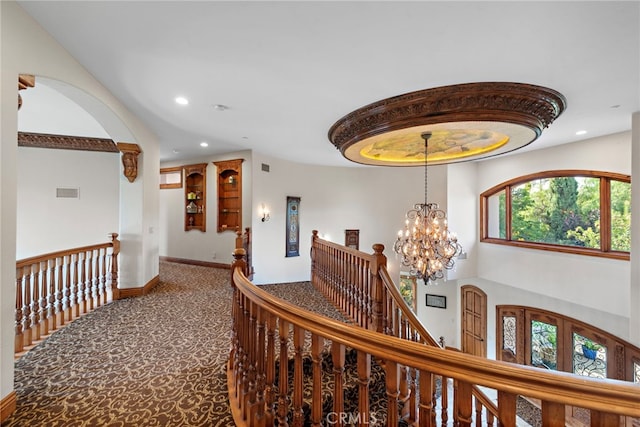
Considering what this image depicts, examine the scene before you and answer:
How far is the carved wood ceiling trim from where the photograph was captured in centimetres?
489

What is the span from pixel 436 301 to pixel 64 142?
946 centimetres

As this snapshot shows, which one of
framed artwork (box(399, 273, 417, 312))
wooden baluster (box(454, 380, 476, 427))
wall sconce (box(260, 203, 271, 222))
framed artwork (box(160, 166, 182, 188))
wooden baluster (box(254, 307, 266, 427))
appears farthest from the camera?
framed artwork (box(399, 273, 417, 312))

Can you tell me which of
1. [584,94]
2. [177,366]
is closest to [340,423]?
[177,366]

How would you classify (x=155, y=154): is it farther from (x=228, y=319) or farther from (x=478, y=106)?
(x=478, y=106)

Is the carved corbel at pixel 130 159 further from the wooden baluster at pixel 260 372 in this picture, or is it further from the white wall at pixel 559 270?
the white wall at pixel 559 270

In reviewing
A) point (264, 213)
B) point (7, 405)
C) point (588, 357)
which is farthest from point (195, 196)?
point (588, 357)

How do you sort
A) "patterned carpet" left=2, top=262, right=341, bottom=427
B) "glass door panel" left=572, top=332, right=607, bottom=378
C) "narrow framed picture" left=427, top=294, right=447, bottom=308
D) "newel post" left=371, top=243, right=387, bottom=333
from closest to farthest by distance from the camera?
1. "patterned carpet" left=2, top=262, right=341, bottom=427
2. "newel post" left=371, top=243, right=387, bottom=333
3. "glass door panel" left=572, top=332, right=607, bottom=378
4. "narrow framed picture" left=427, top=294, right=447, bottom=308

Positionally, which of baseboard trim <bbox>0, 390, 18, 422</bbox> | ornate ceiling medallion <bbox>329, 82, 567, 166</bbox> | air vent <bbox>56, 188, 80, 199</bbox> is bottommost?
baseboard trim <bbox>0, 390, 18, 422</bbox>

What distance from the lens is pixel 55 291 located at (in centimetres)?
324

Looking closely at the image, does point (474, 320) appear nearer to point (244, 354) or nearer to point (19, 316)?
point (244, 354)

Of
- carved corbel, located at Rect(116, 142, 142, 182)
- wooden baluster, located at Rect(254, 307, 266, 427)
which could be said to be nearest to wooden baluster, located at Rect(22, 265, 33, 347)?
carved corbel, located at Rect(116, 142, 142, 182)

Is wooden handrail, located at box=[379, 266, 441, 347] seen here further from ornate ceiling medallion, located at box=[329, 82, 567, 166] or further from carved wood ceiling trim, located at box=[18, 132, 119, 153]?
carved wood ceiling trim, located at box=[18, 132, 119, 153]

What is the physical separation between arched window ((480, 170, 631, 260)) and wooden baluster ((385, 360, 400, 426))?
546 cm

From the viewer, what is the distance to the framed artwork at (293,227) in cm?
643
